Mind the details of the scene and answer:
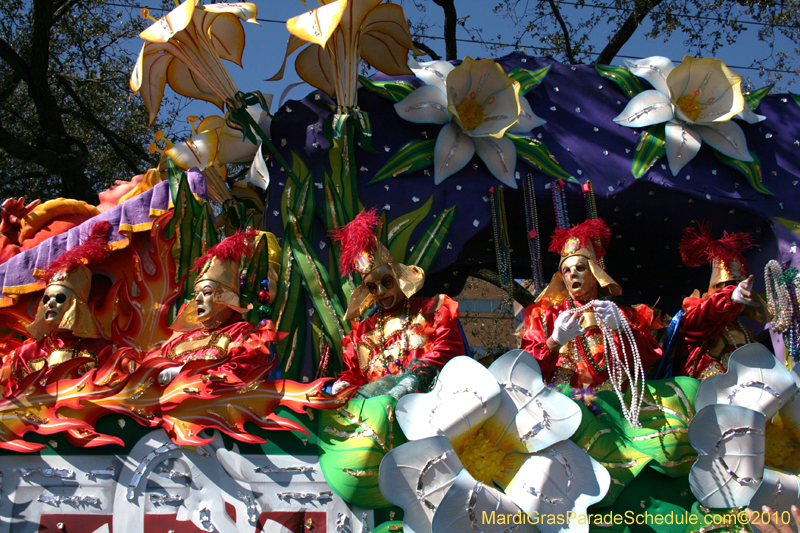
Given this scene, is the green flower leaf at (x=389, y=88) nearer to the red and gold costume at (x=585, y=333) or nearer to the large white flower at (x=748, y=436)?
the red and gold costume at (x=585, y=333)

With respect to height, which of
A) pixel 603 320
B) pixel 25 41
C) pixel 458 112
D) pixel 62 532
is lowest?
pixel 62 532

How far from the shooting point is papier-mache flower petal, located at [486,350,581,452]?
3.48 m

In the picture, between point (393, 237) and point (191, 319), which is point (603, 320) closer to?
point (393, 237)

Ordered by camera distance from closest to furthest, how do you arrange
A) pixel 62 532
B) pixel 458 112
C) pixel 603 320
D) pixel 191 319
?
pixel 62 532, pixel 603 320, pixel 191 319, pixel 458 112

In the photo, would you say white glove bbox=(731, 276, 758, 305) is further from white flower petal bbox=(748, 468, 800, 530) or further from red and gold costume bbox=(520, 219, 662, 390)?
white flower petal bbox=(748, 468, 800, 530)

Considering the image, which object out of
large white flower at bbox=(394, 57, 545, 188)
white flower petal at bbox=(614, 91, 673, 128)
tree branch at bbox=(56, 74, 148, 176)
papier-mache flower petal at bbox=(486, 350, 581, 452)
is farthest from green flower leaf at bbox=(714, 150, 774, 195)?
tree branch at bbox=(56, 74, 148, 176)

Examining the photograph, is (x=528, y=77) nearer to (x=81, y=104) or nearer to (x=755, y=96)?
(x=755, y=96)

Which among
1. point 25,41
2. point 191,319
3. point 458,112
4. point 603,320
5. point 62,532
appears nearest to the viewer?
point 62,532

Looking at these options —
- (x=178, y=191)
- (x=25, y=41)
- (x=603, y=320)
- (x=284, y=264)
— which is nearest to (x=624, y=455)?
(x=603, y=320)

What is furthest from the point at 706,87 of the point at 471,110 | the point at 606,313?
the point at 606,313

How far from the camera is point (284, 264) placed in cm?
513

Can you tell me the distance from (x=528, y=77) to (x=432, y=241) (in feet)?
5.00

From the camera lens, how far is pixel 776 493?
3.54 m

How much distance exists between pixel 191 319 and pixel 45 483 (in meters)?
1.75
